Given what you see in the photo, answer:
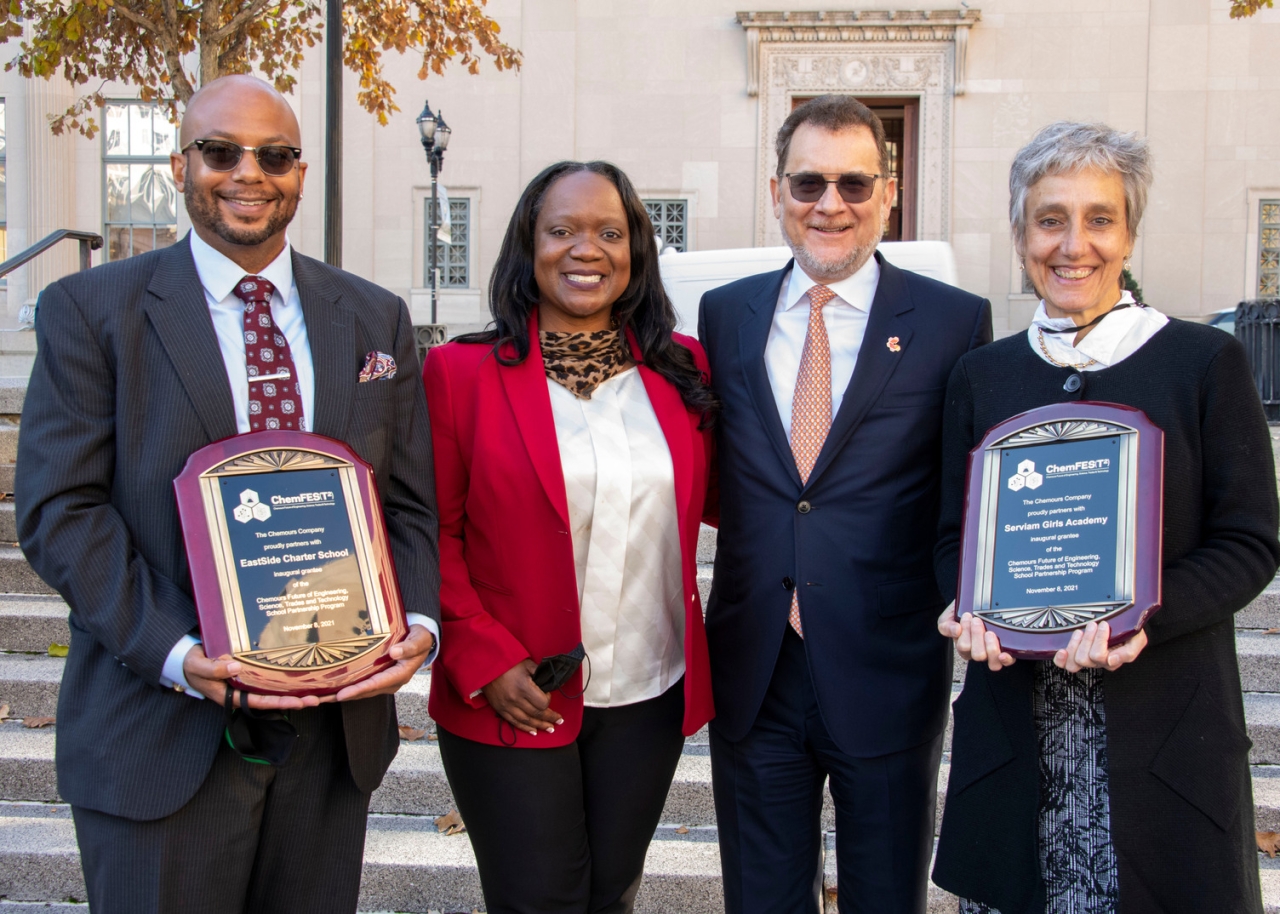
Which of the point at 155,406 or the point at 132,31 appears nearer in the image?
the point at 155,406

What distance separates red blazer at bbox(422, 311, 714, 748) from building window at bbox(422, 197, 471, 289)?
15.0 meters

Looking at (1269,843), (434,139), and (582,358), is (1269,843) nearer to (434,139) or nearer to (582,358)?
(582,358)

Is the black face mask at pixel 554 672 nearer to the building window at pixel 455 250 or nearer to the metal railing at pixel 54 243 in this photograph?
the metal railing at pixel 54 243

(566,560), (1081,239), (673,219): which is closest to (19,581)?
(566,560)

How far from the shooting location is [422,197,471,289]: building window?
17.2 meters

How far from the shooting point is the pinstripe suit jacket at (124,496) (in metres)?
2.10

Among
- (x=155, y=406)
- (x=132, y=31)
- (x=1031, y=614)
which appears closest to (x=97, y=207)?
(x=132, y=31)

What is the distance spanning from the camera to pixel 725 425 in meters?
2.90

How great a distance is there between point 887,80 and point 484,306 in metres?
7.59

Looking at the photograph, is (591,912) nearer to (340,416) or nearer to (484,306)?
(340,416)

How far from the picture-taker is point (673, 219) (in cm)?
1709

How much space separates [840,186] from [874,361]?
511 millimetres

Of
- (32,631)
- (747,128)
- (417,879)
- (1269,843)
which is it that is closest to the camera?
(417,879)

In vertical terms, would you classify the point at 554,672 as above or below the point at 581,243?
below
